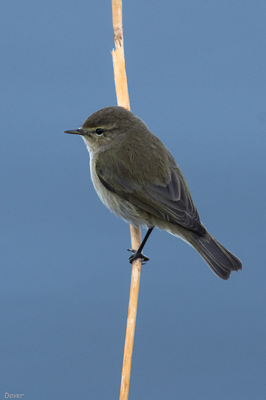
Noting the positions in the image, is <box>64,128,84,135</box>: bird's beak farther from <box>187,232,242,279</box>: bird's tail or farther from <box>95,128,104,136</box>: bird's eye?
<box>187,232,242,279</box>: bird's tail

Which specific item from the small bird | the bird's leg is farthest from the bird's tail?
the bird's leg

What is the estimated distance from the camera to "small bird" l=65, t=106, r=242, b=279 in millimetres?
2953

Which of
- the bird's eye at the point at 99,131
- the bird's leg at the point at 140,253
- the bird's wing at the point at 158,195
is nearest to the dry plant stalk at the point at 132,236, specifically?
the bird's leg at the point at 140,253

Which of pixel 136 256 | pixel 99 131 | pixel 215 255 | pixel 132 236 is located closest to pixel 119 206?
pixel 132 236

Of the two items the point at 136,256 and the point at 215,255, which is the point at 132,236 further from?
the point at 215,255

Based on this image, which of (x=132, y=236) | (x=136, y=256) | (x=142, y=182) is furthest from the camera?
(x=132, y=236)

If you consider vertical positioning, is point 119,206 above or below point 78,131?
below

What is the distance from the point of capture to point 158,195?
2.95m

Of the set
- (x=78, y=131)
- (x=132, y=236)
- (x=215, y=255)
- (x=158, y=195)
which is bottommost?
(x=215, y=255)

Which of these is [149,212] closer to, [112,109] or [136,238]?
[136,238]

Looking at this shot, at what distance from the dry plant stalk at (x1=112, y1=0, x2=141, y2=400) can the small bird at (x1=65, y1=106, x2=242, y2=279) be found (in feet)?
0.26

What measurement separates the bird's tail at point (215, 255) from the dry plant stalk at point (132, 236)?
39cm

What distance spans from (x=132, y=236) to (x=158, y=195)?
1.45 ft

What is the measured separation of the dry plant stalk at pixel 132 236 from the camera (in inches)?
93.0
